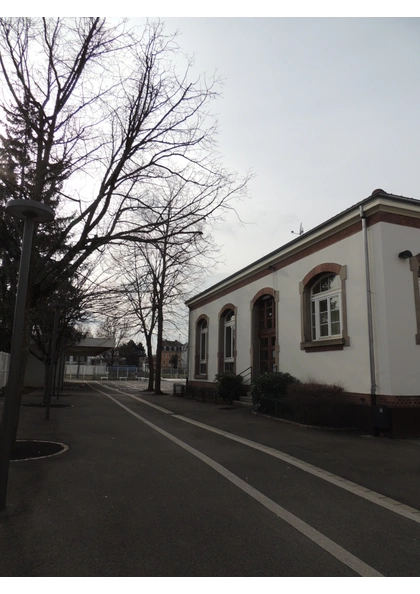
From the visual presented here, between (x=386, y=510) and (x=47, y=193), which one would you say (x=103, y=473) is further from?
(x=47, y=193)

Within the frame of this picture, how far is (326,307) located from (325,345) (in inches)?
56.4

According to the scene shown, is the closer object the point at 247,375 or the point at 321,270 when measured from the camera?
the point at 321,270

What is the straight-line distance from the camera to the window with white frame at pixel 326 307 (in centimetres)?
1352

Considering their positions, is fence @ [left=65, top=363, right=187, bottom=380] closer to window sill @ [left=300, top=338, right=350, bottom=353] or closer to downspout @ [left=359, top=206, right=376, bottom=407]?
window sill @ [left=300, top=338, right=350, bottom=353]

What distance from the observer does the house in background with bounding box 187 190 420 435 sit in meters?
11.1

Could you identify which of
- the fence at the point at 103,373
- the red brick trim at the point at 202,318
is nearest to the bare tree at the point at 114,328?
the red brick trim at the point at 202,318

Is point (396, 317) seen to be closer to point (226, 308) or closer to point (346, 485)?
point (346, 485)

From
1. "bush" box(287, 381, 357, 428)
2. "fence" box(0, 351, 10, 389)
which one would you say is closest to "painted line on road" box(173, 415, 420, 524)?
"bush" box(287, 381, 357, 428)

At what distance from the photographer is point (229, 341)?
23.1 m

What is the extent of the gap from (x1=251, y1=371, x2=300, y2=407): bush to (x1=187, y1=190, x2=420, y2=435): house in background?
600mm

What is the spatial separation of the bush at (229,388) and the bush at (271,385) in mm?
3741

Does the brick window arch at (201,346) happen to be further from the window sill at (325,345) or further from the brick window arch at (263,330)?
the window sill at (325,345)

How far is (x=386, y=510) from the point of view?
16.6 ft

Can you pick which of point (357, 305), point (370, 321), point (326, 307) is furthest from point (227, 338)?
point (370, 321)
